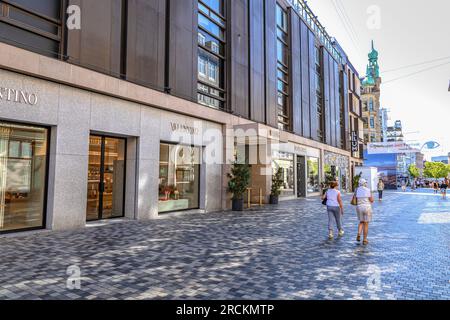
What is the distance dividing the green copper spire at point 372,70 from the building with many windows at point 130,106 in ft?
216

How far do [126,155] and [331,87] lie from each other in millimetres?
30704

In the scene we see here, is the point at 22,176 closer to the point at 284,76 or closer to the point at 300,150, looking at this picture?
the point at 284,76

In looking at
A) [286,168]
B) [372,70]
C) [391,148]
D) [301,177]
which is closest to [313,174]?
[301,177]

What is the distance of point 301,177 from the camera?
27.9 m

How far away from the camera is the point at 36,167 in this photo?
930cm

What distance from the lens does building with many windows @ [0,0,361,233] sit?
886 centimetres

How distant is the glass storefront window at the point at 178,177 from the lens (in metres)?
13.4

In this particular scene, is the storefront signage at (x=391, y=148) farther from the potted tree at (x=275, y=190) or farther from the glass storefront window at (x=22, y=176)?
the glass storefront window at (x=22, y=176)

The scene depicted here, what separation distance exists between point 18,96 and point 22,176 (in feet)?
7.53

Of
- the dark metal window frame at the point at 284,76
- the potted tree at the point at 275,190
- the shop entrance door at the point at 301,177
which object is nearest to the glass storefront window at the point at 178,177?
the potted tree at the point at 275,190

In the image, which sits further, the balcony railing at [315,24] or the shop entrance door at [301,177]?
the balcony railing at [315,24]

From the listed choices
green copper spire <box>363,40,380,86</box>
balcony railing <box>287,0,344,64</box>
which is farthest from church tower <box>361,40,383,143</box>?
balcony railing <box>287,0,344,64</box>
